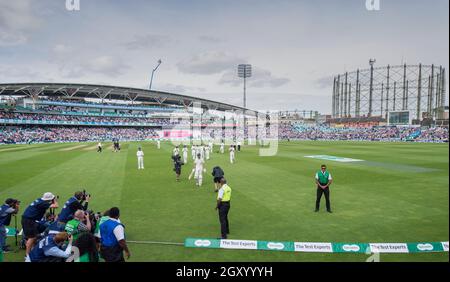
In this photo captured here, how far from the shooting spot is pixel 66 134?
78.4 meters

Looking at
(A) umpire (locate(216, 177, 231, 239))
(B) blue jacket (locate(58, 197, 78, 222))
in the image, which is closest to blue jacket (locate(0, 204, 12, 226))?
(B) blue jacket (locate(58, 197, 78, 222))

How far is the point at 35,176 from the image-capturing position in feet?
66.8

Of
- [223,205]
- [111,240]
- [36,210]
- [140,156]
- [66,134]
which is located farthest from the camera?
[66,134]

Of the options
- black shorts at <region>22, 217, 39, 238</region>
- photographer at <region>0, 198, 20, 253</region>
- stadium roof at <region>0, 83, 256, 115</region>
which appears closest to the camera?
photographer at <region>0, 198, 20, 253</region>

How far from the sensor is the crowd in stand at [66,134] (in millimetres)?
68750

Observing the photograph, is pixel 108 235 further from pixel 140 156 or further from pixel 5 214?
pixel 140 156

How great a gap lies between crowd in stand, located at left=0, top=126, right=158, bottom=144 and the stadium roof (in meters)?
11.9

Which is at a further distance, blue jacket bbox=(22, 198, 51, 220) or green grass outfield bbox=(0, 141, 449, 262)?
green grass outfield bbox=(0, 141, 449, 262)

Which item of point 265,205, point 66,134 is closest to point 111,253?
point 265,205

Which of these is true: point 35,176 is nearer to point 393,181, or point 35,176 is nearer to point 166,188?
point 166,188

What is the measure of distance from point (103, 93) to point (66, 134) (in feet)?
77.7

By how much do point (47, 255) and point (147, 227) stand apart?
449 centimetres

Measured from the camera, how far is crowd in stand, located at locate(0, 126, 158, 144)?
226 feet

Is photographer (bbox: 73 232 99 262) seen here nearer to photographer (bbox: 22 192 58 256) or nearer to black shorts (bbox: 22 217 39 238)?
photographer (bbox: 22 192 58 256)
